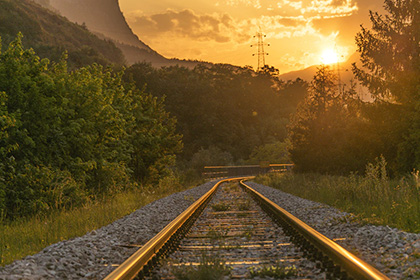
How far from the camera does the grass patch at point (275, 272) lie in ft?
17.3

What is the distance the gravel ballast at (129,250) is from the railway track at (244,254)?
0.58m

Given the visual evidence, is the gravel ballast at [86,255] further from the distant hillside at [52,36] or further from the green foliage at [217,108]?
the green foliage at [217,108]

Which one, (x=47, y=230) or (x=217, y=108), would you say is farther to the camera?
(x=217, y=108)

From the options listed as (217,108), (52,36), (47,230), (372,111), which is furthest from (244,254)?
(52,36)

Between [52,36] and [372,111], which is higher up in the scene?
[52,36]

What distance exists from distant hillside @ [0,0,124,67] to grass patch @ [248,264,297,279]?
5591 centimetres

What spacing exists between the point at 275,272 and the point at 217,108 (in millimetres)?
76789

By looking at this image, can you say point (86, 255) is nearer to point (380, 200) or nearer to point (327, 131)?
point (380, 200)

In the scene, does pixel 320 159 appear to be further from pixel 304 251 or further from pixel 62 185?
pixel 304 251

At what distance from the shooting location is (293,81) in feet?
384

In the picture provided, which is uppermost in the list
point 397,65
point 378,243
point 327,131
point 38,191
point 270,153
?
point 397,65

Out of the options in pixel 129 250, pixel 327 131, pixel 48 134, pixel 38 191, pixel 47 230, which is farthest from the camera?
→ pixel 327 131

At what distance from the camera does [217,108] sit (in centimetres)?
8175

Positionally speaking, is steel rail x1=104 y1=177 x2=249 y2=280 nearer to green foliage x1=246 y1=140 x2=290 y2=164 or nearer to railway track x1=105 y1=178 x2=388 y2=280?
railway track x1=105 y1=178 x2=388 y2=280
